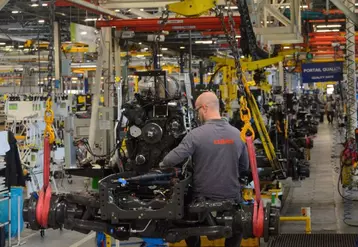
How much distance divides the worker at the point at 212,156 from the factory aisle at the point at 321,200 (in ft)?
14.9

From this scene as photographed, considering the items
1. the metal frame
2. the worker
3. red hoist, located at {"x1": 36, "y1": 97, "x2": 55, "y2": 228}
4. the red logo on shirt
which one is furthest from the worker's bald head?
the metal frame

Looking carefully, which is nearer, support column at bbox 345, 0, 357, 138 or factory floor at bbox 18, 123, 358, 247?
factory floor at bbox 18, 123, 358, 247

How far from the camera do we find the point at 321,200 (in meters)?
12.1

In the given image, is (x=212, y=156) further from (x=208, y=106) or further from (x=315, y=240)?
(x=315, y=240)

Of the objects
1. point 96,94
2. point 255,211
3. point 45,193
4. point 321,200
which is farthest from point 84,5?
point 255,211

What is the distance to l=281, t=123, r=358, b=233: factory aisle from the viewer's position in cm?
969

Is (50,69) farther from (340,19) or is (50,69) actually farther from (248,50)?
(340,19)

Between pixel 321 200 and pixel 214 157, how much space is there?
291 inches

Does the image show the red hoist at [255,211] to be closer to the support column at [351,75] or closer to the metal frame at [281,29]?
the metal frame at [281,29]

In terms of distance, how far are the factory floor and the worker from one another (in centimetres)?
418

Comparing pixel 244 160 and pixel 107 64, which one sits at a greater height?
pixel 107 64

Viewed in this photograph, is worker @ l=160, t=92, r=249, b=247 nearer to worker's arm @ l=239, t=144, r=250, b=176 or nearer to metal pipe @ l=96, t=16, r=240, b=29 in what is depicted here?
worker's arm @ l=239, t=144, r=250, b=176

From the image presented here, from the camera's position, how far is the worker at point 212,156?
17.0 feet

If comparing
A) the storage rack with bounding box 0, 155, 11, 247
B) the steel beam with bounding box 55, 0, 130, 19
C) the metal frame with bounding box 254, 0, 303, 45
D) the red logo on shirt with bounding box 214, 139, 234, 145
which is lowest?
the storage rack with bounding box 0, 155, 11, 247
